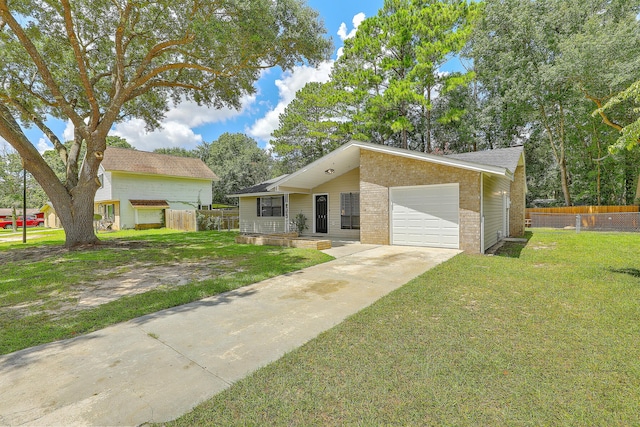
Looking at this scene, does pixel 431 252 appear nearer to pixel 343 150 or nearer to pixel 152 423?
pixel 343 150

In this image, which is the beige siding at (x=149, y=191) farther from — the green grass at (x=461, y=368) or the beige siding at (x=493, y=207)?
the green grass at (x=461, y=368)

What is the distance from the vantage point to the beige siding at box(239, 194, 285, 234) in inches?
637

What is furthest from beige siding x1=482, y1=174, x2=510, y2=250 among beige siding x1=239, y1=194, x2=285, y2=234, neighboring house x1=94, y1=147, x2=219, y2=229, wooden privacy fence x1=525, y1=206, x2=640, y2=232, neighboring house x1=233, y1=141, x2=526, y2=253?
neighboring house x1=94, y1=147, x2=219, y2=229

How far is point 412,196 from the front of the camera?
10.1 m

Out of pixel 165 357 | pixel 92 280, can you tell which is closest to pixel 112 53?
pixel 92 280

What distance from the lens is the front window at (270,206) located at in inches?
632

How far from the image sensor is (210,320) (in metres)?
4.02

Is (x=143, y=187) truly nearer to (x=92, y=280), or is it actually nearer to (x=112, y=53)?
(x=112, y=53)

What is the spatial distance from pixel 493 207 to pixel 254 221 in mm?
12213

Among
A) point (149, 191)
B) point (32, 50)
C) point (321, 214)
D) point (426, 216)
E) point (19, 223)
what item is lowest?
point (19, 223)

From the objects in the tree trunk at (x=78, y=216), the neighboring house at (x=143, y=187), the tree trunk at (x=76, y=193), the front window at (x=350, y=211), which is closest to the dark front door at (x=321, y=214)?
the front window at (x=350, y=211)

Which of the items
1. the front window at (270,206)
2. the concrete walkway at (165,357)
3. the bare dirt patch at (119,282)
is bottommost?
the concrete walkway at (165,357)

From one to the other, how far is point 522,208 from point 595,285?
1020cm

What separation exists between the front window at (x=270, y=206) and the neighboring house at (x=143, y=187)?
10.7m
